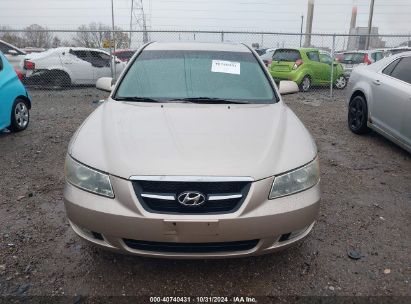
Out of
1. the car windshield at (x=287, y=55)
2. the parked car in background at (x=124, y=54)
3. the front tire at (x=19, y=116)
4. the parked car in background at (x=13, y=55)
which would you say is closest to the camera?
the front tire at (x=19, y=116)

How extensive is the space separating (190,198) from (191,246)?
12.5 inches

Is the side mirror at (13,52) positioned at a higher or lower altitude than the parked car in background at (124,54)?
higher

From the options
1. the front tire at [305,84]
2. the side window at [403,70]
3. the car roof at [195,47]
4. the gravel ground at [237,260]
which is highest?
the car roof at [195,47]

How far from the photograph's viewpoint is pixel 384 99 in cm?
532

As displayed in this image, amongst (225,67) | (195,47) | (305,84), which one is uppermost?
(195,47)

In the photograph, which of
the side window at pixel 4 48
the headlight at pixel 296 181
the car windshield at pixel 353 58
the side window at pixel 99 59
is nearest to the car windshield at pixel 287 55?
the car windshield at pixel 353 58

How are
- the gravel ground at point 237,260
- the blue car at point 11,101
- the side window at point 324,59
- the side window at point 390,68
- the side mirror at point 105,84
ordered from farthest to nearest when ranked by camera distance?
the side window at point 324,59 → the blue car at point 11,101 → the side window at point 390,68 → the side mirror at point 105,84 → the gravel ground at point 237,260

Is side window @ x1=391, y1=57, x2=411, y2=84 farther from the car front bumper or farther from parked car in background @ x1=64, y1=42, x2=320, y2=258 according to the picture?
the car front bumper

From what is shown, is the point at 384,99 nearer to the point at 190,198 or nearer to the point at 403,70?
the point at 403,70

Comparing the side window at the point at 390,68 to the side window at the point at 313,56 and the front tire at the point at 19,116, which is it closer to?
the front tire at the point at 19,116

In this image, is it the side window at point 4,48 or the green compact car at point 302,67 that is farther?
the green compact car at point 302,67

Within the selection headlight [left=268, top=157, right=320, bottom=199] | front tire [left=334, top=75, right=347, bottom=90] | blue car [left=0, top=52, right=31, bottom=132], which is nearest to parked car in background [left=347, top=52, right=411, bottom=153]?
headlight [left=268, top=157, right=320, bottom=199]

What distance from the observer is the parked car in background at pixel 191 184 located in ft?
7.13

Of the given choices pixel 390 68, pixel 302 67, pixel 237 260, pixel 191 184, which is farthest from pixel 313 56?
pixel 191 184
